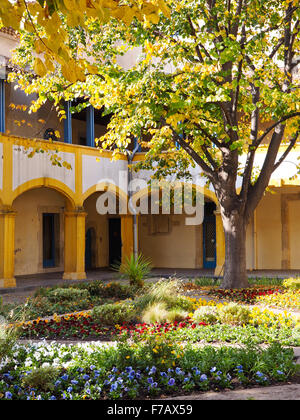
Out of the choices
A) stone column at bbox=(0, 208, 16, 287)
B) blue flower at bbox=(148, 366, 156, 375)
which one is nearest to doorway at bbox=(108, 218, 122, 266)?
stone column at bbox=(0, 208, 16, 287)

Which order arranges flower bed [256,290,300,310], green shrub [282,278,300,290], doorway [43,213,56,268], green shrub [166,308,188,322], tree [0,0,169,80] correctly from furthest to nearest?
doorway [43,213,56,268], green shrub [282,278,300,290], flower bed [256,290,300,310], green shrub [166,308,188,322], tree [0,0,169,80]

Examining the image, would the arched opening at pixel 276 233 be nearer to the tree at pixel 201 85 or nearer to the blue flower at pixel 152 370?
the tree at pixel 201 85

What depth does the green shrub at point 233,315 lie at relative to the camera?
7621 millimetres

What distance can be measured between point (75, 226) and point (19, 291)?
3479mm

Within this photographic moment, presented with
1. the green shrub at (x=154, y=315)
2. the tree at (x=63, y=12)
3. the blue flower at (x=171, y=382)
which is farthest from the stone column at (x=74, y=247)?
the tree at (x=63, y=12)

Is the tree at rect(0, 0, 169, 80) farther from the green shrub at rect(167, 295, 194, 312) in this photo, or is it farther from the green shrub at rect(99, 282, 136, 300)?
the green shrub at rect(99, 282, 136, 300)

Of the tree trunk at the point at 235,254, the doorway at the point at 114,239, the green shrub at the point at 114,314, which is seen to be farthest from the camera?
the doorway at the point at 114,239

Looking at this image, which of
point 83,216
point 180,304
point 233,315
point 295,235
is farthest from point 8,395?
point 295,235

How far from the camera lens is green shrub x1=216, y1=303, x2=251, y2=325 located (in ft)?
25.0

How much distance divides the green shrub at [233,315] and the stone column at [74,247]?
10475mm

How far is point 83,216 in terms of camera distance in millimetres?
18219

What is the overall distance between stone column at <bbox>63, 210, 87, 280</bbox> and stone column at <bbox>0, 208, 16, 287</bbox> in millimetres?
2673

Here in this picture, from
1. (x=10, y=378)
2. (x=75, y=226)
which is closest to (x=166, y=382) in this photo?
(x=10, y=378)
